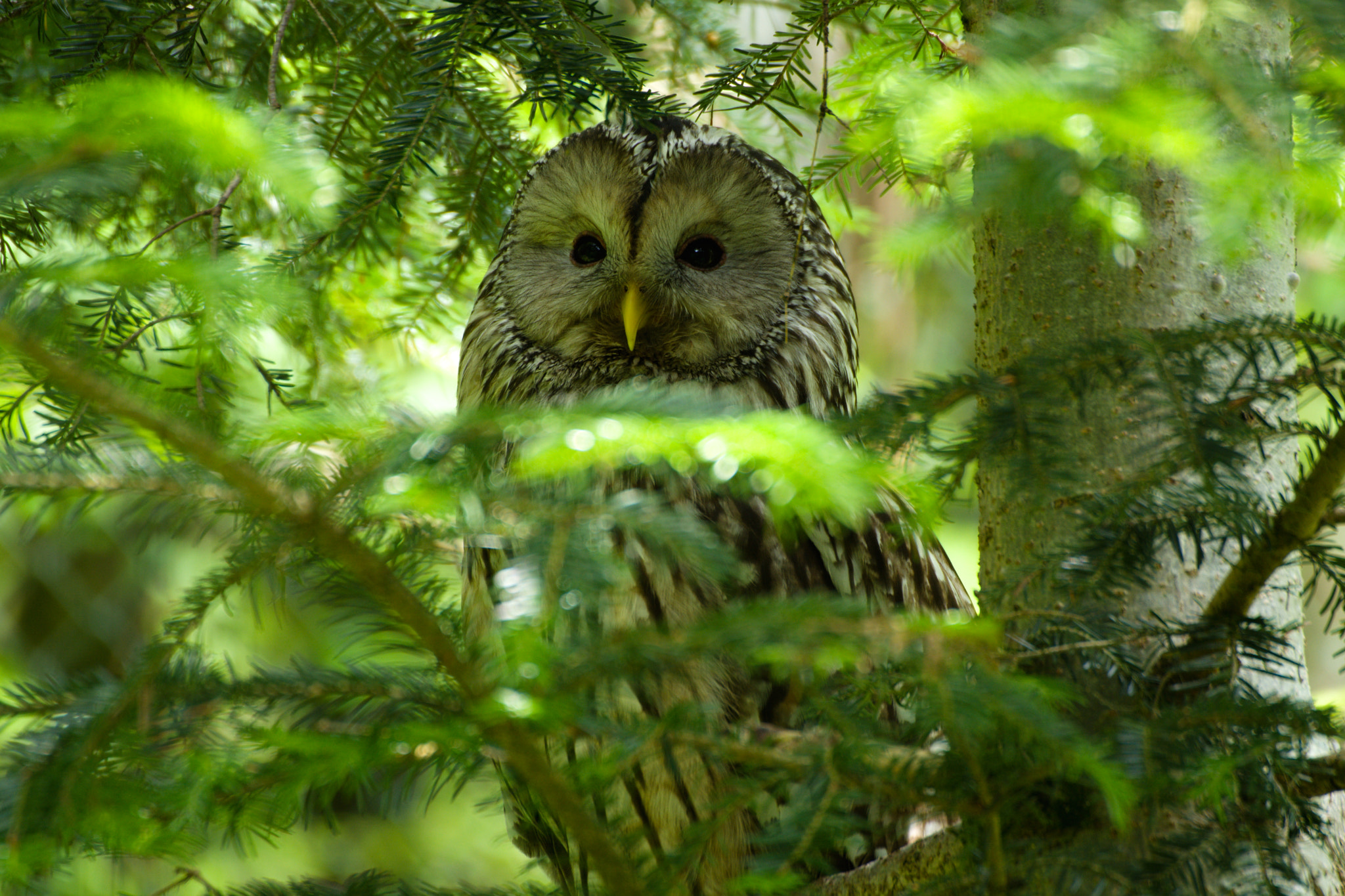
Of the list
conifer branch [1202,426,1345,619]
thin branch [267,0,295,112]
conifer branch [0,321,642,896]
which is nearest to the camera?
conifer branch [0,321,642,896]

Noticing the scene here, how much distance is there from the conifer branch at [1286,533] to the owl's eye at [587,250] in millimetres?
1252

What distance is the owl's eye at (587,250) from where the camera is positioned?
78.2 inches

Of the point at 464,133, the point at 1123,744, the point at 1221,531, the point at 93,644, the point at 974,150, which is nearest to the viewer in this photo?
the point at 1123,744

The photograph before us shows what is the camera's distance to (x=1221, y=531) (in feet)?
4.40

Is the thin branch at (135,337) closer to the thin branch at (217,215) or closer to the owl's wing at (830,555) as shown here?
the thin branch at (217,215)

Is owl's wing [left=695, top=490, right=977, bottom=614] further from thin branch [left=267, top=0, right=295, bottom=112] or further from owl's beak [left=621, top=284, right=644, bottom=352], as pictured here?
thin branch [left=267, top=0, right=295, bottom=112]

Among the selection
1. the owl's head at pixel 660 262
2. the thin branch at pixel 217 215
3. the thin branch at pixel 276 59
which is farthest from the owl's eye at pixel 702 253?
the thin branch at pixel 217 215

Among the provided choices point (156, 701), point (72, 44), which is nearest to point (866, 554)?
point (156, 701)

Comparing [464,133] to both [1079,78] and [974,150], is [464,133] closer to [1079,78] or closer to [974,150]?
[974,150]

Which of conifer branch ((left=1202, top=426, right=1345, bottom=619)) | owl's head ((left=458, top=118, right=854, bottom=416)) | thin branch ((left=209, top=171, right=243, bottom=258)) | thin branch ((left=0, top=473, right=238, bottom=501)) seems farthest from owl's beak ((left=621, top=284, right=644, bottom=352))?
thin branch ((left=0, top=473, right=238, bottom=501))

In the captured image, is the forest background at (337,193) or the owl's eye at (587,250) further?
the owl's eye at (587,250)

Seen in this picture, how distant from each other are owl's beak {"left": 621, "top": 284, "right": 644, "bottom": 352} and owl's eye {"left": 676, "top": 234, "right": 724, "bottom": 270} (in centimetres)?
14

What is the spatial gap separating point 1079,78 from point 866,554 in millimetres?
1078

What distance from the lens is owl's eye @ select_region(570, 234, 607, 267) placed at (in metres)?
1.99
